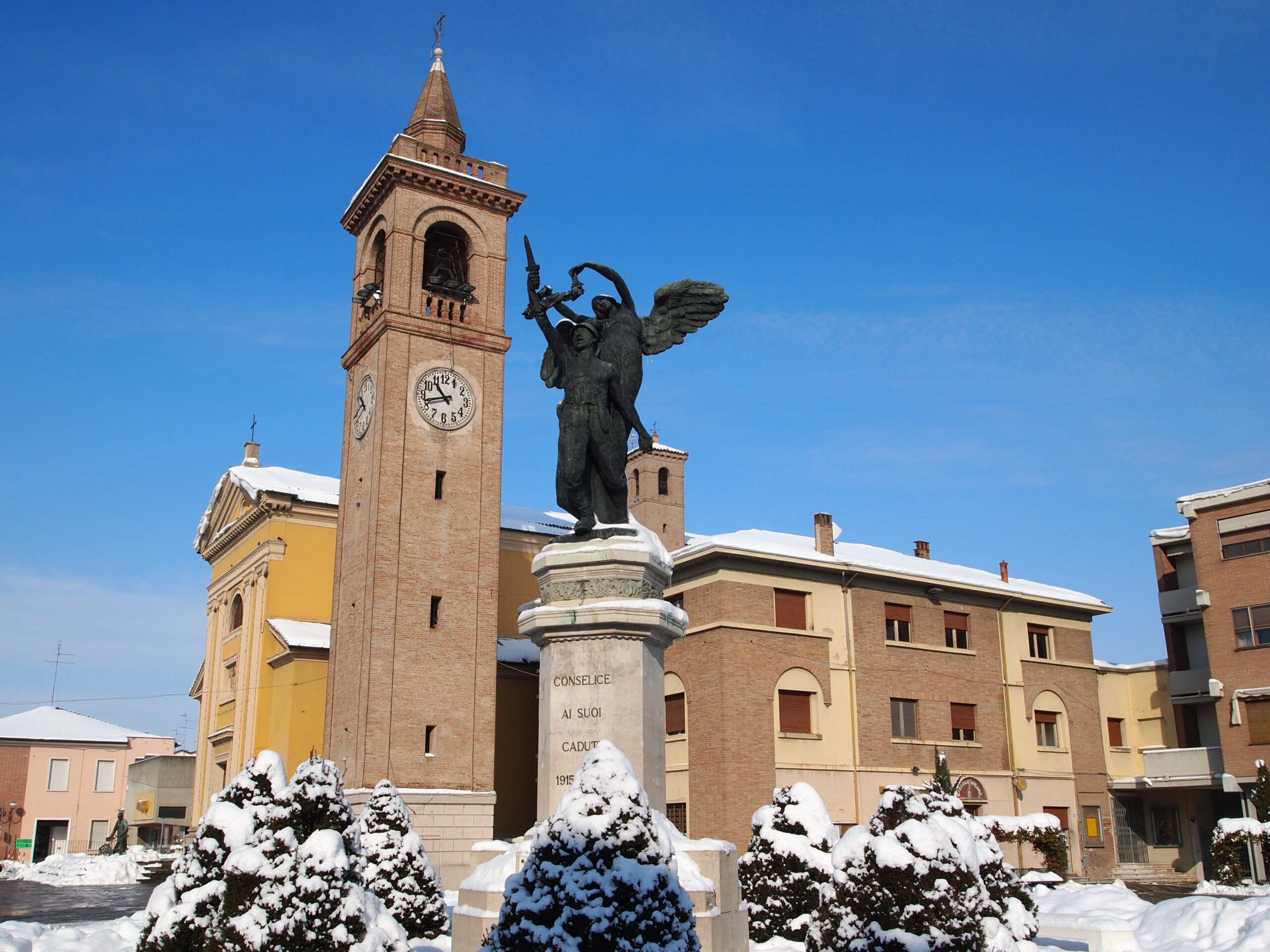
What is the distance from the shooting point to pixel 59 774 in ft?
196

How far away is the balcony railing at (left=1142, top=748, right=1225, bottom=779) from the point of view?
120 feet

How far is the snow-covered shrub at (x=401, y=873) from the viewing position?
48.1 ft

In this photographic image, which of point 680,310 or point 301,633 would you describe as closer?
point 680,310

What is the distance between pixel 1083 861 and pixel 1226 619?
9.20 metres

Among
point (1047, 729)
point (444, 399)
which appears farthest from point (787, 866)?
point (1047, 729)

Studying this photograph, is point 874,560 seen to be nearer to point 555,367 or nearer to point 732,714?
point 732,714

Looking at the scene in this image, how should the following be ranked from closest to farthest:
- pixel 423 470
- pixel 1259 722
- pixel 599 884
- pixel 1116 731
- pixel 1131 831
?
pixel 599 884 → pixel 1259 722 → pixel 423 470 → pixel 1131 831 → pixel 1116 731

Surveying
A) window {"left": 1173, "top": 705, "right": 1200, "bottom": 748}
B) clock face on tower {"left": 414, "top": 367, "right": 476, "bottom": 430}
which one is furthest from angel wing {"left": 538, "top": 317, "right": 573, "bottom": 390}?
window {"left": 1173, "top": 705, "right": 1200, "bottom": 748}

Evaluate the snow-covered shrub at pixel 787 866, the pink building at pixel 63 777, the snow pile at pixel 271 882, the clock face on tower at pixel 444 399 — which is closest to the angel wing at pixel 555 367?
the snow pile at pixel 271 882

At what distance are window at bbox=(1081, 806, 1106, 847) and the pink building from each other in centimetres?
4730

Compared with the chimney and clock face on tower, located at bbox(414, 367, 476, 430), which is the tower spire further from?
the chimney

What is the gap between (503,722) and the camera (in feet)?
124

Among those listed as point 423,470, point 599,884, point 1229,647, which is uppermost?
point 423,470

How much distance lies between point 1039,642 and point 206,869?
34.7 meters
